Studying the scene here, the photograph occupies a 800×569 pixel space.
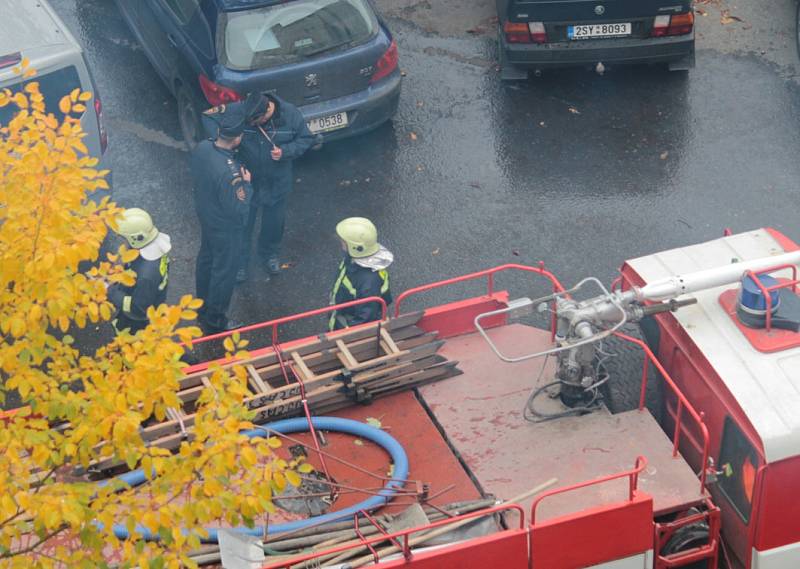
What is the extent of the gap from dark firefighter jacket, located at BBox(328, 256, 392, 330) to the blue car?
10.5ft

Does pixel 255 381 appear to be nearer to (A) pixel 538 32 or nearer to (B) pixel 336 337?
(B) pixel 336 337

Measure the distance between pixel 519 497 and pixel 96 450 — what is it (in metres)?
2.40

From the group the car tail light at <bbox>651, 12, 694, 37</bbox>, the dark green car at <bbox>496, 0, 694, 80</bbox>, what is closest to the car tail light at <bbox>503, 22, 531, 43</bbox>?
the dark green car at <bbox>496, 0, 694, 80</bbox>

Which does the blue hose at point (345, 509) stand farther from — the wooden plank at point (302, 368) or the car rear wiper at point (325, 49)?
the car rear wiper at point (325, 49)

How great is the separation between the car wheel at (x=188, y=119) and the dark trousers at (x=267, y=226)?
1.73m

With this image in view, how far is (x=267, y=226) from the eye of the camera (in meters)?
10.4

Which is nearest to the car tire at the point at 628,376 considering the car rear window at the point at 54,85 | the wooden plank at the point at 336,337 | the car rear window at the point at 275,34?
the wooden plank at the point at 336,337

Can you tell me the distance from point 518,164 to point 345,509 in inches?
238

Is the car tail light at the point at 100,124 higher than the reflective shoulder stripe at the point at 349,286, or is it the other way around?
the car tail light at the point at 100,124

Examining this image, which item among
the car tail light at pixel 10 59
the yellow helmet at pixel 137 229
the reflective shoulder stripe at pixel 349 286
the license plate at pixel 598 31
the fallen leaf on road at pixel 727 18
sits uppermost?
the car tail light at pixel 10 59

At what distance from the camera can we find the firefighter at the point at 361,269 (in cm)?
827

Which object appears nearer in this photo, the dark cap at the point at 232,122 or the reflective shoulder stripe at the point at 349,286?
the reflective shoulder stripe at the point at 349,286

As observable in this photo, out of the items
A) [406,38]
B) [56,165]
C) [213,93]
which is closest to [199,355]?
[213,93]

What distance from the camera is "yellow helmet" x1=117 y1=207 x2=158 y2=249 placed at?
844 centimetres
